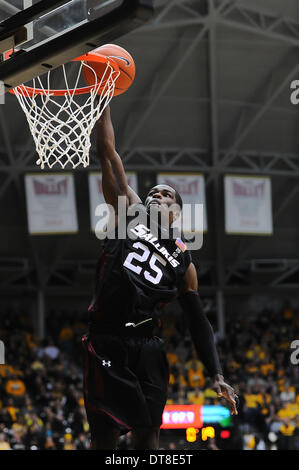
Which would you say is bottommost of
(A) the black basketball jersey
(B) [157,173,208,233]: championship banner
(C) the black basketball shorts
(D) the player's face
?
(C) the black basketball shorts

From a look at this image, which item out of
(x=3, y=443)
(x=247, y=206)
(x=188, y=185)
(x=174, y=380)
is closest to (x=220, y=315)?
(x=174, y=380)

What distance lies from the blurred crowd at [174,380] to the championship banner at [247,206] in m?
3.50

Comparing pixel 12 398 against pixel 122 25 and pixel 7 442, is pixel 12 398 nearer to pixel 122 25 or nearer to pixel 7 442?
pixel 7 442

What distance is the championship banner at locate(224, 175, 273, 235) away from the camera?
693 inches

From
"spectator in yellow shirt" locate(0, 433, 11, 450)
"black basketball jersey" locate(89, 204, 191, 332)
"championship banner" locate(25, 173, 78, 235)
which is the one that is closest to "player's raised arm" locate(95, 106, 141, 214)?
"black basketball jersey" locate(89, 204, 191, 332)

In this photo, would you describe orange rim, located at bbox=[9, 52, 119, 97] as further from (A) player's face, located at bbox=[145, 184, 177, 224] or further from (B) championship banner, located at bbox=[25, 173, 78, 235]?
(B) championship banner, located at bbox=[25, 173, 78, 235]

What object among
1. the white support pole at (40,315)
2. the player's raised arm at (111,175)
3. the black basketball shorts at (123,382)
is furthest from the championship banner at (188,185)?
the black basketball shorts at (123,382)

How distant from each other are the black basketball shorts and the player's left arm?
26cm

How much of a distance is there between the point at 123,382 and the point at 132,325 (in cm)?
32

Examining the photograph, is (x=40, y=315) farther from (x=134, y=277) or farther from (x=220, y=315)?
(x=134, y=277)

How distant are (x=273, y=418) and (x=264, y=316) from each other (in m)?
8.88

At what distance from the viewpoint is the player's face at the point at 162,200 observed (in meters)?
4.62

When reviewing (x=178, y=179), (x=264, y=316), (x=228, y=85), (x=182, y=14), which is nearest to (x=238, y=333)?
(x=264, y=316)

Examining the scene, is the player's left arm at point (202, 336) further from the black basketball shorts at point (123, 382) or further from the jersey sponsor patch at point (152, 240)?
the black basketball shorts at point (123, 382)
